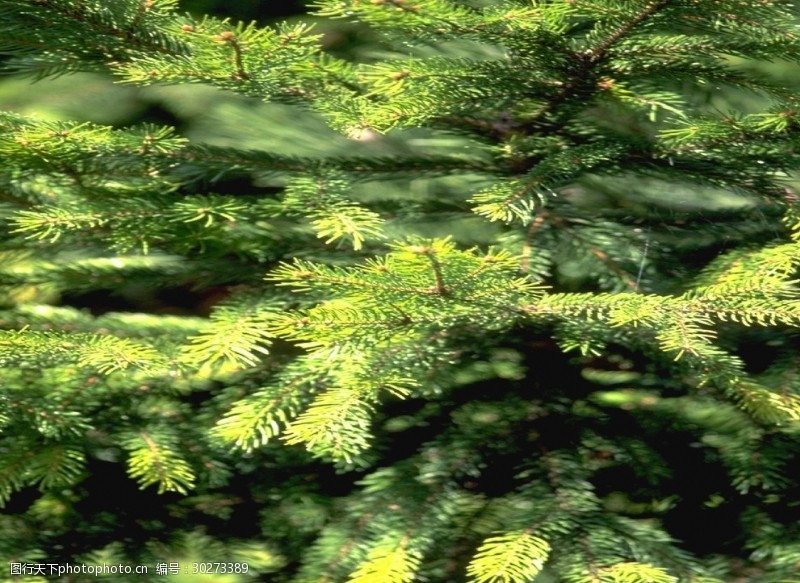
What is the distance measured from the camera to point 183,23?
1.04 metres

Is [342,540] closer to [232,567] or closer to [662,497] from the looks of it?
[232,567]

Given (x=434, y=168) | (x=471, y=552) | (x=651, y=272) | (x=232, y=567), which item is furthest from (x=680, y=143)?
(x=232, y=567)

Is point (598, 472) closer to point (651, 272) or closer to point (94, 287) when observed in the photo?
point (651, 272)

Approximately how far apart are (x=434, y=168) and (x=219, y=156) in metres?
0.36

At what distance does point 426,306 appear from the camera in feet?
2.90

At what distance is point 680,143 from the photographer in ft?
3.71

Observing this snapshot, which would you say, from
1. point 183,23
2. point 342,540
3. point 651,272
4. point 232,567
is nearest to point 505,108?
point 651,272

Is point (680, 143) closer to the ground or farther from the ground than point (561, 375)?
farther from the ground

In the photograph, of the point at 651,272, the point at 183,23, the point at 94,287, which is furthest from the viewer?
the point at 94,287

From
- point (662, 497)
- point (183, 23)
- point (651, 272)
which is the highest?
point (183, 23)

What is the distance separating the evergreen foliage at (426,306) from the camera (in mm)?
946

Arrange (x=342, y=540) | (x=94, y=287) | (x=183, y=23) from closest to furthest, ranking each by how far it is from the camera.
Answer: (x=183, y=23) < (x=342, y=540) < (x=94, y=287)

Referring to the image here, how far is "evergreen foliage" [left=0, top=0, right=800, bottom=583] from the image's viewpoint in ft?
3.10

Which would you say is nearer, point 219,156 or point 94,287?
point 219,156
